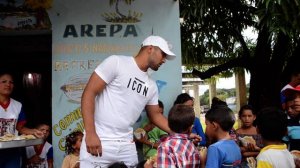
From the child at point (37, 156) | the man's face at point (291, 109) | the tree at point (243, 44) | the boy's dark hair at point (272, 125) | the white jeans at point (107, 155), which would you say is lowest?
the child at point (37, 156)

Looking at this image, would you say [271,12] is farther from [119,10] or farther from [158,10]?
[119,10]

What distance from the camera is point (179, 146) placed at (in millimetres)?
2652

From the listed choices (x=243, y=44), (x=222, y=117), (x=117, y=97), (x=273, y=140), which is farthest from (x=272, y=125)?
(x=243, y=44)

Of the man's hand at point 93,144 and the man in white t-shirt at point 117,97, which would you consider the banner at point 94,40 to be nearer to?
the man in white t-shirt at point 117,97

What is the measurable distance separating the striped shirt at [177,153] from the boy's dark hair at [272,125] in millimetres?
515

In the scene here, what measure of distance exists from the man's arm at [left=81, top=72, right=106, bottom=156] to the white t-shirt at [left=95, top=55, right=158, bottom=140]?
59mm

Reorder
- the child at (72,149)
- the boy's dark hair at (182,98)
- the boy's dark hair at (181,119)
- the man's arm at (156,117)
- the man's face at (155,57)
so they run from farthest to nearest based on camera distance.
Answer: the boy's dark hair at (182,98) → the child at (72,149) → the man's arm at (156,117) → the man's face at (155,57) → the boy's dark hair at (181,119)

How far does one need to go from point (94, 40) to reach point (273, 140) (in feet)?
8.67

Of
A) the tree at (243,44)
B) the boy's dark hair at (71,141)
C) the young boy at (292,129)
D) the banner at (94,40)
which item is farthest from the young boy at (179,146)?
the tree at (243,44)

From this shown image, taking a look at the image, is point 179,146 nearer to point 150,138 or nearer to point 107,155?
point 107,155

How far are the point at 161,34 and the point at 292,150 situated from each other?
2189 mm

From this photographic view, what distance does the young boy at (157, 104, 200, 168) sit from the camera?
2627 mm

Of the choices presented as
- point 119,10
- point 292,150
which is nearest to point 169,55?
point 292,150

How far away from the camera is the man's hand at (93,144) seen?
8.48 ft
